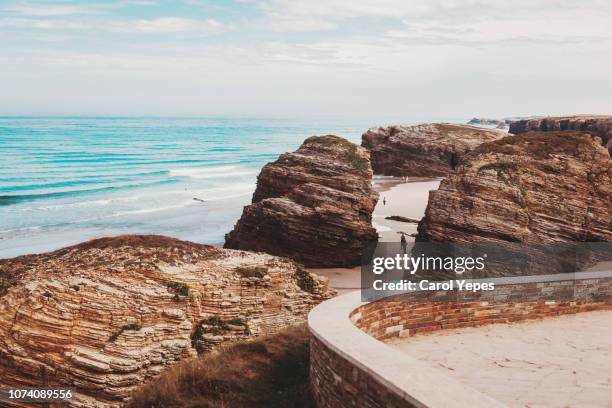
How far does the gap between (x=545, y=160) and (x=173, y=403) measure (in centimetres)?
1728

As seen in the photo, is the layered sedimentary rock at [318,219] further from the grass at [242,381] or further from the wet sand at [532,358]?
the wet sand at [532,358]

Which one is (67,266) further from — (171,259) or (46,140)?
(46,140)

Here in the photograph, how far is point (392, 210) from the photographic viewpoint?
36219 mm

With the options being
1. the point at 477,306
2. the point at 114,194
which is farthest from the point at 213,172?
the point at 477,306

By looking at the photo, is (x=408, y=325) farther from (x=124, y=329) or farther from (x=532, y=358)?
(x=124, y=329)

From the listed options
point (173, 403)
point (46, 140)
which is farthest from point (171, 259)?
point (46, 140)

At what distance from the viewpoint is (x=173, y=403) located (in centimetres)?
892

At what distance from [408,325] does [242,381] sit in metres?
2.77

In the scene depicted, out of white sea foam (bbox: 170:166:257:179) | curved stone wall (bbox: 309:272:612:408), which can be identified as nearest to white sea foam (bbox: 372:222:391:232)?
curved stone wall (bbox: 309:272:612:408)

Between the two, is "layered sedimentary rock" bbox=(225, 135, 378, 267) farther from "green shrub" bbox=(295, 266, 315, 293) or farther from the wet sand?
the wet sand

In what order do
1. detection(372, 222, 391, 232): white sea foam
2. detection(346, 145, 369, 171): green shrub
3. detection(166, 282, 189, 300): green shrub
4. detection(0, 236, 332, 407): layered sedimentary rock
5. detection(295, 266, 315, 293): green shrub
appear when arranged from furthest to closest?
1. detection(372, 222, 391, 232): white sea foam
2. detection(346, 145, 369, 171): green shrub
3. detection(295, 266, 315, 293): green shrub
4. detection(166, 282, 189, 300): green shrub
5. detection(0, 236, 332, 407): layered sedimentary rock

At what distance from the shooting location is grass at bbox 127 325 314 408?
8.67m

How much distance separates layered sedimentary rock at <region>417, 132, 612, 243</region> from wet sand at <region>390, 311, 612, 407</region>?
9.80 m

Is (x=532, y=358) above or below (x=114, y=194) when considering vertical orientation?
above
